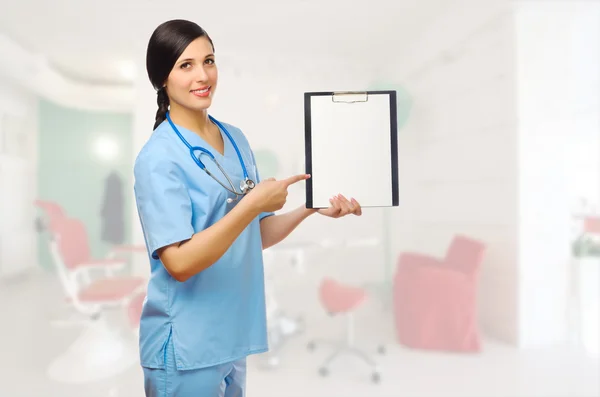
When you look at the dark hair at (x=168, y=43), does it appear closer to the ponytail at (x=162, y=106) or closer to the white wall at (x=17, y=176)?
the ponytail at (x=162, y=106)

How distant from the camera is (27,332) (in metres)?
2.50

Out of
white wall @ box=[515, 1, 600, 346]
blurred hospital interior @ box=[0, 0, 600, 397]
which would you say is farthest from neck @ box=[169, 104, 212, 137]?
white wall @ box=[515, 1, 600, 346]

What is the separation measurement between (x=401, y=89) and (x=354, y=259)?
988 millimetres

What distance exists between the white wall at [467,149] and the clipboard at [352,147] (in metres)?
1.66

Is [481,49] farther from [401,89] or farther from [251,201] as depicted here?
[251,201]

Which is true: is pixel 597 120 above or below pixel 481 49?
below

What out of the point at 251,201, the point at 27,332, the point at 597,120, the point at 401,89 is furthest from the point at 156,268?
the point at 597,120

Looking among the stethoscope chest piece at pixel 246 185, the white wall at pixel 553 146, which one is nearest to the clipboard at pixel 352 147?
the stethoscope chest piece at pixel 246 185

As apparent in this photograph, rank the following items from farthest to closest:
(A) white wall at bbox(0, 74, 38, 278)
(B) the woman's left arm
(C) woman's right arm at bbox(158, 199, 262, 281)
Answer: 1. (A) white wall at bbox(0, 74, 38, 278)
2. (B) the woman's left arm
3. (C) woman's right arm at bbox(158, 199, 262, 281)

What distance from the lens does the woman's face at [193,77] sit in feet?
3.35

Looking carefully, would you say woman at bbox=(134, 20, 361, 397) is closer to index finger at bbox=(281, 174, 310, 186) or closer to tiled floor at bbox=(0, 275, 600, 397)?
index finger at bbox=(281, 174, 310, 186)

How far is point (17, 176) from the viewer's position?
2.52 meters

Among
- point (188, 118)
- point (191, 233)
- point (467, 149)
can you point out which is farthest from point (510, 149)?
point (191, 233)

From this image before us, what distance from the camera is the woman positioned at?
0.93 meters
